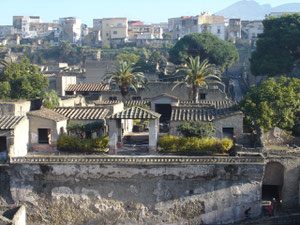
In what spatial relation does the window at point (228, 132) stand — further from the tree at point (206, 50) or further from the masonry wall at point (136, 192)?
the tree at point (206, 50)

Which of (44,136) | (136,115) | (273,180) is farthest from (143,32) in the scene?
(273,180)

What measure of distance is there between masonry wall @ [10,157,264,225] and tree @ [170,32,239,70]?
1640 inches

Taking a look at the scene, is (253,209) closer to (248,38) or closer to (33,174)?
(33,174)

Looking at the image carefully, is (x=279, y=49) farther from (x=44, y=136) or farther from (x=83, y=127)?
(x=44, y=136)

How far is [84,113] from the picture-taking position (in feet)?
102

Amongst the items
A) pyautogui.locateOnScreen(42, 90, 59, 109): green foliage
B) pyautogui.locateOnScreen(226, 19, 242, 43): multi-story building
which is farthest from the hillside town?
pyautogui.locateOnScreen(226, 19, 242, 43): multi-story building

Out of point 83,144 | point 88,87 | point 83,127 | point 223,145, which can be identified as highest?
point 88,87

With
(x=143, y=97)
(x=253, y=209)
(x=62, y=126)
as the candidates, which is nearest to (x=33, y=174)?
(x=62, y=126)

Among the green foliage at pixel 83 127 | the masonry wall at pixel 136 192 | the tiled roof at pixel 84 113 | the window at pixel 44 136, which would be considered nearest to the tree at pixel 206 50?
the tiled roof at pixel 84 113

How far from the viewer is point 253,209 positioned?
25.2 meters

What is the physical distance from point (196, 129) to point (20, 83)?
750 inches

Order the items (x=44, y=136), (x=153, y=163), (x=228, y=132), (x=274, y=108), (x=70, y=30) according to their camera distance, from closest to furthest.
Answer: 1. (x=153, y=163)
2. (x=44, y=136)
3. (x=228, y=132)
4. (x=274, y=108)
5. (x=70, y=30)

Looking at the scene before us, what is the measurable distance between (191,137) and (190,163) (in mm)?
2715

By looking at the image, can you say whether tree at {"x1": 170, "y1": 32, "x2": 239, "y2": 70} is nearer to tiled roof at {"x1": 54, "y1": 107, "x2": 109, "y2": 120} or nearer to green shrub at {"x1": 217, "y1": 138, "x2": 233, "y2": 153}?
tiled roof at {"x1": 54, "y1": 107, "x2": 109, "y2": 120}
